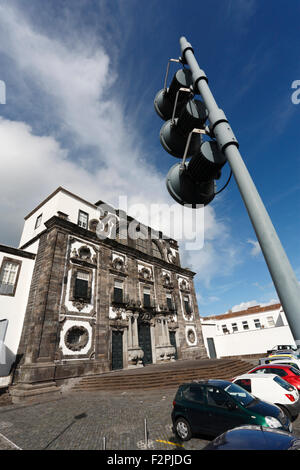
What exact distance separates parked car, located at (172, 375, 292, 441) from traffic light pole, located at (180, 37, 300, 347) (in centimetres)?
Answer: 573

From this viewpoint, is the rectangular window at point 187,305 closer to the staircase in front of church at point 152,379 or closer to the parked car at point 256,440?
the staircase in front of church at point 152,379

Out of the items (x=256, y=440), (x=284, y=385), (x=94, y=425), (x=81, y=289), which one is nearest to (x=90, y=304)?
(x=81, y=289)

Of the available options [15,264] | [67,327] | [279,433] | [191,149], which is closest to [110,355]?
[67,327]

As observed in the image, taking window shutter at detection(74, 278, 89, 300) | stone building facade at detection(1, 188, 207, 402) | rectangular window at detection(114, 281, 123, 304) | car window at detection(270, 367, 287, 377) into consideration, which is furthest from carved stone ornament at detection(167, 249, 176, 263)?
car window at detection(270, 367, 287, 377)

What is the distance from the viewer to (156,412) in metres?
8.59

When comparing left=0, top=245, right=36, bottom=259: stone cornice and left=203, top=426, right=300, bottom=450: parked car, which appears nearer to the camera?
left=203, top=426, right=300, bottom=450: parked car

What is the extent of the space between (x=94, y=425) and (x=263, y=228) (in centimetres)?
921

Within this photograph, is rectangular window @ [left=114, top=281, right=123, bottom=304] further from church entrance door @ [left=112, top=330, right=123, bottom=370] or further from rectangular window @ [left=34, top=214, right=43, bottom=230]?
rectangular window @ [left=34, top=214, right=43, bottom=230]

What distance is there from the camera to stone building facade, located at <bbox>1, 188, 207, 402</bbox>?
1512 cm

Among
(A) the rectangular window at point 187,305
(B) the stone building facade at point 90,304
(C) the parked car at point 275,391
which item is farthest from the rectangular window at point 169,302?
(C) the parked car at point 275,391

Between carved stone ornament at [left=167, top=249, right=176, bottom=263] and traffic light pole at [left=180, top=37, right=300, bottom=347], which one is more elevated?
carved stone ornament at [left=167, top=249, right=176, bottom=263]

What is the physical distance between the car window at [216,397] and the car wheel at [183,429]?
94 cm

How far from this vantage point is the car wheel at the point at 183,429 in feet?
20.3

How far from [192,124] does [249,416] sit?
22.5ft
